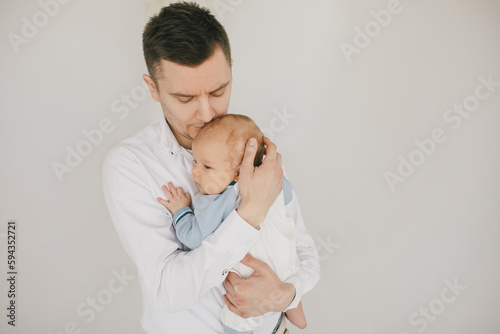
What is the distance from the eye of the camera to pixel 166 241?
119cm

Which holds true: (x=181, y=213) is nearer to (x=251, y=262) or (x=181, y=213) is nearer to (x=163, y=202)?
(x=163, y=202)

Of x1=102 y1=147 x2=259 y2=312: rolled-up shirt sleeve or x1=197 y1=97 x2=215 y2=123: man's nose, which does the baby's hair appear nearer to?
x1=197 y1=97 x2=215 y2=123: man's nose

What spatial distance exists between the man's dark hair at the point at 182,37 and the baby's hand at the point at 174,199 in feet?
1.28

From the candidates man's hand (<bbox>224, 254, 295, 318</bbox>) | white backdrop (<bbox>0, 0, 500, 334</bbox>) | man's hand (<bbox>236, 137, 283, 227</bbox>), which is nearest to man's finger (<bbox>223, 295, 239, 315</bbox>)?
man's hand (<bbox>224, 254, 295, 318</bbox>)

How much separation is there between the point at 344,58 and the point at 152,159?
1.58m

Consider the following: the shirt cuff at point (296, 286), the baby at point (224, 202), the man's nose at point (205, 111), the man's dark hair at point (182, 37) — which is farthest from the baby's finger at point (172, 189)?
the shirt cuff at point (296, 286)

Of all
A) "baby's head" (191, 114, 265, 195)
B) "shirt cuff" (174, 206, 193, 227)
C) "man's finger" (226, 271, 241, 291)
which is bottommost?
"man's finger" (226, 271, 241, 291)

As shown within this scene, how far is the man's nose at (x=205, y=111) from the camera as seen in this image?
1288 mm

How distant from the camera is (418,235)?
2.47 m

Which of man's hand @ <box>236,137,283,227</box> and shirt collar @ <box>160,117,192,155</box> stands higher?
man's hand @ <box>236,137,283,227</box>

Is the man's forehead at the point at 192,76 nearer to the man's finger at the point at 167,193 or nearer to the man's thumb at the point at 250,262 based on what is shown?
the man's finger at the point at 167,193

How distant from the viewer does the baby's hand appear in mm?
1257

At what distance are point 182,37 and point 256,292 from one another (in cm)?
85

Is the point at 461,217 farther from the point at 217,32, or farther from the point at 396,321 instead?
the point at 217,32
